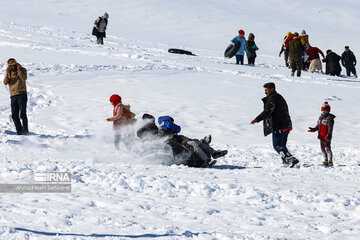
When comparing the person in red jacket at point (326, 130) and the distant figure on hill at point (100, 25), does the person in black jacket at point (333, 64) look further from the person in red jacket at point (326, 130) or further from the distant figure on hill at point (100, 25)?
the person in red jacket at point (326, 130)

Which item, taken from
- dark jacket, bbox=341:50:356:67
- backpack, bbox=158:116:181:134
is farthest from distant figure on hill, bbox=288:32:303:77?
backpack, bbox=158:116:181:134

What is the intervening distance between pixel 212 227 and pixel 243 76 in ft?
51.0

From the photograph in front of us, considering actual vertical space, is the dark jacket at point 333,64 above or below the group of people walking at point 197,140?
above

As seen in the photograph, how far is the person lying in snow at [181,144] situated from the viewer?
26.8ft

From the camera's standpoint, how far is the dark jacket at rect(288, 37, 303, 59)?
19109mm

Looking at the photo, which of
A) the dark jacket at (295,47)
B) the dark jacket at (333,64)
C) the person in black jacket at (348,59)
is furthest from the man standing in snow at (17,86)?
the person in black jacket at (348,59)

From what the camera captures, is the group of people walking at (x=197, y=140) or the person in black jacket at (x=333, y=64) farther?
the person in black jacket at (x=333, y=64)

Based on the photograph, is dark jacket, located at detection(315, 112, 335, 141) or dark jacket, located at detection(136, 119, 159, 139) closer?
dark jacket, located at detection(136, 119, 159, 139)

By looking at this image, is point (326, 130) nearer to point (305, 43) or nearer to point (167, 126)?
point (167, 126)

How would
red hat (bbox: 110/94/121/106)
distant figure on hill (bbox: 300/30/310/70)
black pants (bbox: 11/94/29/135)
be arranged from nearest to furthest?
red hat (bbox: 110/94/121/106) < black pants (bbox: 11/94/29/135) < distant figure on hill (bbox: 300/30/310/70)

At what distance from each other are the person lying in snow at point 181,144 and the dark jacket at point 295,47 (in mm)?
11666

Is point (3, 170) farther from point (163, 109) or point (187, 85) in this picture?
point (187, 85)

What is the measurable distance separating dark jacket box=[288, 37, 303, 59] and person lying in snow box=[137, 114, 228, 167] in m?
11.7

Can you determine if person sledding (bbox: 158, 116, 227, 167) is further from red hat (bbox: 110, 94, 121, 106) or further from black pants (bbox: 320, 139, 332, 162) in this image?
black pants (bbox: 320, 139, 332, 162)
